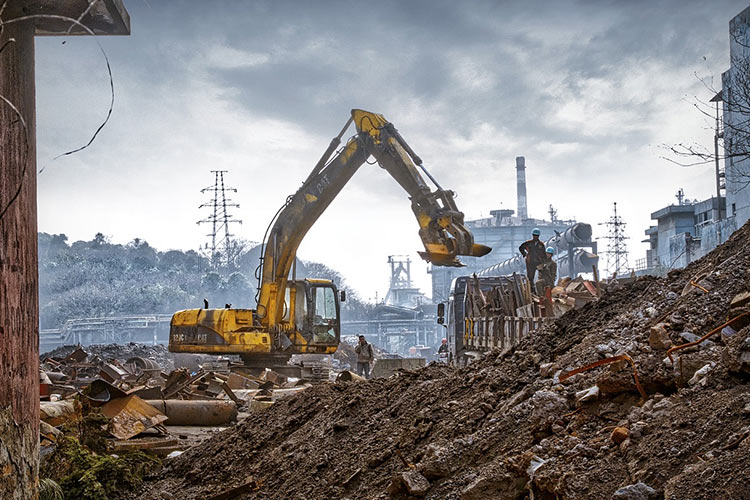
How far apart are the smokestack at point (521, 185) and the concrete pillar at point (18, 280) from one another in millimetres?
64023

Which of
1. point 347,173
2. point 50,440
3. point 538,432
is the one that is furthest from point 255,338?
point 538,432

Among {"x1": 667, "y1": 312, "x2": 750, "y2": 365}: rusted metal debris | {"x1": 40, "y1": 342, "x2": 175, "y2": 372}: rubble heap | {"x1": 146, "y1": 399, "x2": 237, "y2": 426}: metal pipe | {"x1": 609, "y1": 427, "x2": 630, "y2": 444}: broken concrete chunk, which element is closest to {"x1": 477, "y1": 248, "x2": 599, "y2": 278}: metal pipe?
{"x1": 40, "y1": 342, "x2": 175, "y2": 372}: rubble heap

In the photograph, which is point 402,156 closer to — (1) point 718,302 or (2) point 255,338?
(2) point 255,338

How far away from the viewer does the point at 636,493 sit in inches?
111

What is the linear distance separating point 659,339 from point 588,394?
1.81ft

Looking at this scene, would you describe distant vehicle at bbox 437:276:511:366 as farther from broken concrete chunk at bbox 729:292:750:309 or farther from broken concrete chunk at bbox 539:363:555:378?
broken concrete chunk at bbox 729:292:750:309

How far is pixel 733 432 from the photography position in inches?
115

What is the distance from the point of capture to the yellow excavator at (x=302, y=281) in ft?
45.3

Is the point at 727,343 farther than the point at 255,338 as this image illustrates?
No

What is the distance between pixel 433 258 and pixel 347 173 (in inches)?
137

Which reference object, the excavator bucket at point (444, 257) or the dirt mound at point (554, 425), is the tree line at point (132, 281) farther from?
the dirt mound at point (554, 425)

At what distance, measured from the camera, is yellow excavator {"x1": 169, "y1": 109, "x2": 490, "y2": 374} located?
13.8 metres

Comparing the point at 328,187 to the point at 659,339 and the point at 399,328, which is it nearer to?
the point at 659,339

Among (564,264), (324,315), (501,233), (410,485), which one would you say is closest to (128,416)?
(410,485)
